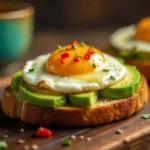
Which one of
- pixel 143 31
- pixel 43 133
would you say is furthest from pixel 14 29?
pixel 43 133

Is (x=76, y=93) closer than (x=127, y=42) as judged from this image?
Yes

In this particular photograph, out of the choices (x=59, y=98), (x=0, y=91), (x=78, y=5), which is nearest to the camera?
(x=59, y=98)

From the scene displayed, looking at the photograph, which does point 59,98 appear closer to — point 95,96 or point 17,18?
point 95,96

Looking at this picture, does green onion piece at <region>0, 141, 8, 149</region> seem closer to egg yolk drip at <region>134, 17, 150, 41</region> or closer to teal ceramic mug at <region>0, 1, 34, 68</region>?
teal ceramic mug at <region>0, 1, 34, 68</region>

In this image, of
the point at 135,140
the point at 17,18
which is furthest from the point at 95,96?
the point at 17,18

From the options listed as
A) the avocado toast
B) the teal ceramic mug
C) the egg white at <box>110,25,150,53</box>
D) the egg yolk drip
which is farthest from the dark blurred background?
the avocado toast

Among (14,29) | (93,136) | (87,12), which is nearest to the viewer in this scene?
(93,136)

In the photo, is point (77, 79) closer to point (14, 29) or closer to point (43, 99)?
point (43, 99)

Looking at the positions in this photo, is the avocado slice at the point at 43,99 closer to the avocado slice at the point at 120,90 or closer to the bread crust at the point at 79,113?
the bread crust at the point at 79,113
